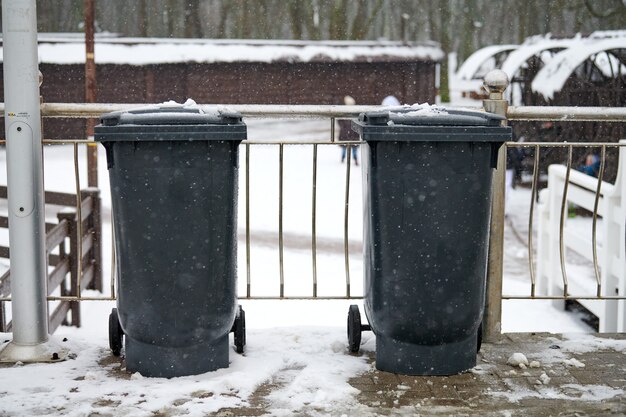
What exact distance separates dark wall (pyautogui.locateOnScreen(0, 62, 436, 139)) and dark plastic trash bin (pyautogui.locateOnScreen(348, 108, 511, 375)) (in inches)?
868

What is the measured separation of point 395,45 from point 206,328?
24.8 m

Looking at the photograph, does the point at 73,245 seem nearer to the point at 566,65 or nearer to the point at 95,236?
the point at 95,236

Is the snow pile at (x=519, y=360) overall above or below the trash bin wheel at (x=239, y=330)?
below

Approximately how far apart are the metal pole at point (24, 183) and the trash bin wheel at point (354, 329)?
1479mm

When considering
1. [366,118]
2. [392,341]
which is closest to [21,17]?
[366,118]

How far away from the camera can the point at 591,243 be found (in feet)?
27.9

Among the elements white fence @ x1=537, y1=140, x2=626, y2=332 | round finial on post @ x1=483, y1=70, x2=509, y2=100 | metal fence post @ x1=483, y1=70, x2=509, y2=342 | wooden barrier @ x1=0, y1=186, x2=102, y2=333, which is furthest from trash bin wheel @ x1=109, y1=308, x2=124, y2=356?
white fence @ x1=537, y1=140, x2=626, y2=332

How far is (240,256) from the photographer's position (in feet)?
39.0

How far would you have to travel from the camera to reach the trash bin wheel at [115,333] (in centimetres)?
409

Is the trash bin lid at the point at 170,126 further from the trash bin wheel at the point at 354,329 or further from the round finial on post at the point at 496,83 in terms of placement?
the round finial on post at the point at 496,83

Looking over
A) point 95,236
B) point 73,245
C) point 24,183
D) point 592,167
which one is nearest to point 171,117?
point 24,183

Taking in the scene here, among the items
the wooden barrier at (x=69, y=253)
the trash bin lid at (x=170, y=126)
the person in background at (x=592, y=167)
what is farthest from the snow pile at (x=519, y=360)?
the person in background at (x=592, y=167)

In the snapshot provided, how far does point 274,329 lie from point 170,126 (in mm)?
1512

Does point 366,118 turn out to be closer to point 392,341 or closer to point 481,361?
point 392,341
